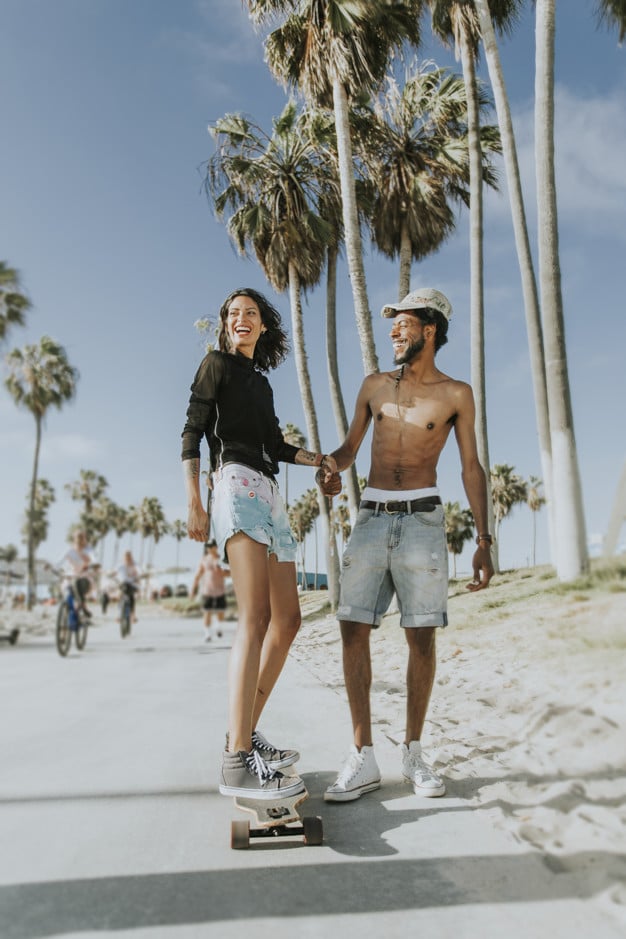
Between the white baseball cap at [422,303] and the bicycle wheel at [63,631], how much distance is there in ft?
28.8

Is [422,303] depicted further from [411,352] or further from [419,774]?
[419,774]

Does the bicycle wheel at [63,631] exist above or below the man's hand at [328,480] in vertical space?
below

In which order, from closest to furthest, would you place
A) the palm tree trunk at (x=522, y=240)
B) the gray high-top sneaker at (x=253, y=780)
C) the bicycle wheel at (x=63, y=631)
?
the gray high-top sneaker at (x=253, y=780) < the bicycle wheel at (x=63, y=631) < the palm tree trunk at (x=522, y=240)

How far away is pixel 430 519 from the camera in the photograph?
3.37 m

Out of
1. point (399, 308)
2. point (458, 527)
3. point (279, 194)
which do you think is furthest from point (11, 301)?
point (458, 527)

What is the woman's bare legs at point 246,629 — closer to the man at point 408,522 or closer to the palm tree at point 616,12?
the man at point 408,522

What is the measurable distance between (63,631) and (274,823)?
9.15 m

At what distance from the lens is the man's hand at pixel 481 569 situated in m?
3.30

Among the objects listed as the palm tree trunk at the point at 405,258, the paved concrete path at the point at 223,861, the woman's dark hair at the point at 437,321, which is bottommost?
the paved concrete path at the point at 223,861

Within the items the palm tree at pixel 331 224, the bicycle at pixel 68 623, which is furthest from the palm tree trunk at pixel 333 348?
the bicycle at pixel 68 623

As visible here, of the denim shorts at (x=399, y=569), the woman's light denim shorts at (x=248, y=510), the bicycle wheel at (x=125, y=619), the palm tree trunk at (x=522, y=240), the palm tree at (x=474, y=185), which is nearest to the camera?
the woman's light denim shorts at (x=248, y=510)

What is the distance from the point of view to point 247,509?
121 inches

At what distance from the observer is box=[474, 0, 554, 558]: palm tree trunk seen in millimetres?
Result: 12398

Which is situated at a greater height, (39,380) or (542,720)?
(39,380)
